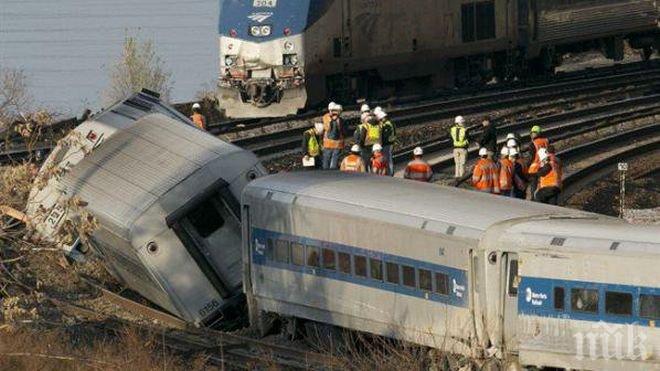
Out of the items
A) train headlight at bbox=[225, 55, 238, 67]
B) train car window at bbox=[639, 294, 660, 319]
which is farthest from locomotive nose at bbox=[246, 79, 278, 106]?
train car window at bbox=[639, 294, 660, 319]

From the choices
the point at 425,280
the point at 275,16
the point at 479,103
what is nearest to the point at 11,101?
the point at 425,280

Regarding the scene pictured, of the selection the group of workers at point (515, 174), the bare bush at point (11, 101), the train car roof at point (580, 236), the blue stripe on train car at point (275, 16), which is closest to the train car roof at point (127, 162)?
the bare bush at point (11, 101)

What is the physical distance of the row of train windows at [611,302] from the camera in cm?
1471

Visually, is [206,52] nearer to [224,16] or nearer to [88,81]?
[88,81]

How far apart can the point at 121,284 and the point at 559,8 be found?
76.7 ft

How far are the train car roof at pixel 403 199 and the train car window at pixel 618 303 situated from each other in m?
1.63

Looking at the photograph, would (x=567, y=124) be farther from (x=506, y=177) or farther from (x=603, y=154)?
(x=506, y=177)

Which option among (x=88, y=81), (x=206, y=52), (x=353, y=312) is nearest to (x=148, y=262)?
(x=353, y=312)

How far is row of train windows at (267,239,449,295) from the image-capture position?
664 inches

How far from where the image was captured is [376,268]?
17.8 m

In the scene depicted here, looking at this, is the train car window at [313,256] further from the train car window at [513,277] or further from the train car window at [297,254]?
the train car window at [513,277]

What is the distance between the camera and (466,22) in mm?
40250

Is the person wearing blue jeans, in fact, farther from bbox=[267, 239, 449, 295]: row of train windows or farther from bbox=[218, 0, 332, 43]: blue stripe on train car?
bbox=[218, 0, 332, 43]: blue stripe on train car

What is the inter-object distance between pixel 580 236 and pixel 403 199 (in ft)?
9.78
